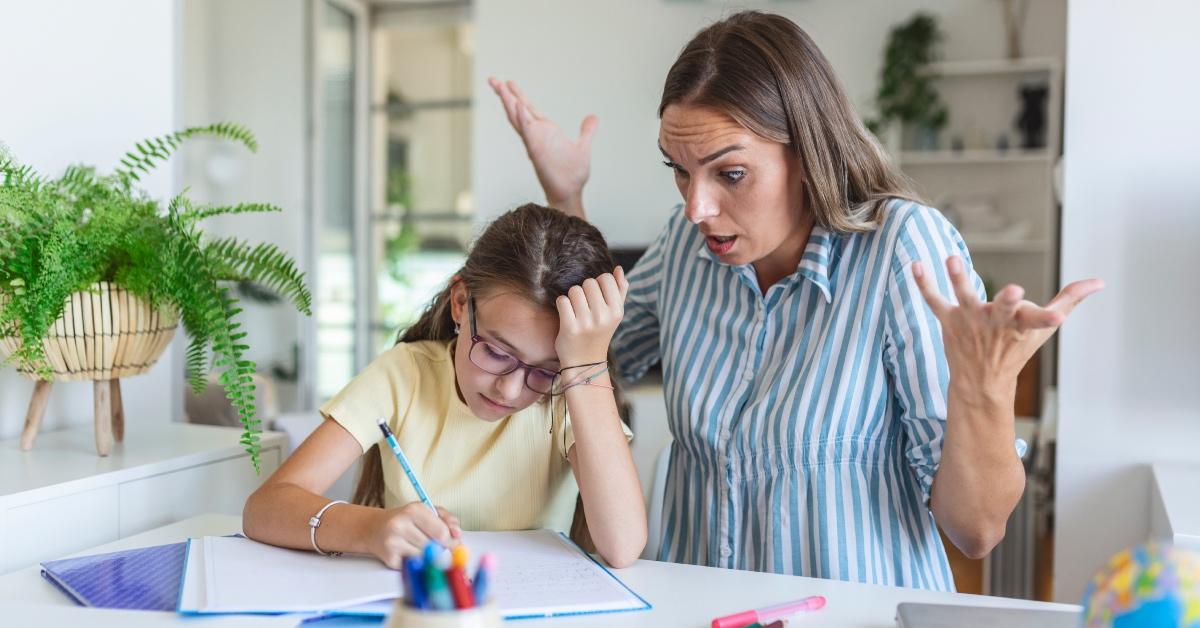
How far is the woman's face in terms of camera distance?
1.25 metres

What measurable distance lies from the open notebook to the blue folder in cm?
2

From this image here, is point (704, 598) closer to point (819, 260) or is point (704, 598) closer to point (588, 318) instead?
point (588, 318)

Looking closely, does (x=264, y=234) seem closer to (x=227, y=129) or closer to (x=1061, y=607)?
(x=227, y=129)

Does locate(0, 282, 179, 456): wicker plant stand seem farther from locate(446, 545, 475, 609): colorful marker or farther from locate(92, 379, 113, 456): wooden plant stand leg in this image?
locate(446, 545, 475, 609): colorful marker

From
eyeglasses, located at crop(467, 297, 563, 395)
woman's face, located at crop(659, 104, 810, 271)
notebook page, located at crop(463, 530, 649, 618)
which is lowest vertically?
notebook page, located at crop(463, 530, 649, 618)

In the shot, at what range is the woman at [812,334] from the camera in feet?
4.04

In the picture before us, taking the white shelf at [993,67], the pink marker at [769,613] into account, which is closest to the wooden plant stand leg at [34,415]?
the pink marker at [769,613]

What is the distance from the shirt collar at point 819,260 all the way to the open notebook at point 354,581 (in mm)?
469

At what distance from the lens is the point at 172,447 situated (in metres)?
1.56

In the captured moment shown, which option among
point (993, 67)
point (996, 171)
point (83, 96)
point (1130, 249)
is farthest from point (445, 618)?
point (996, 171)

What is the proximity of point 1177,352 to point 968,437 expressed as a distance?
1.27 metres

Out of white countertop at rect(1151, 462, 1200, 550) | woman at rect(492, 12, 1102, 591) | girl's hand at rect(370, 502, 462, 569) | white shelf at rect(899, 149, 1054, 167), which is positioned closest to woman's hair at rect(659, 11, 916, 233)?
woman at rect(492, 12, 1102, 591)

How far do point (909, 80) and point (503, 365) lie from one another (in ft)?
12.4

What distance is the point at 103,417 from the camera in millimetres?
1473
